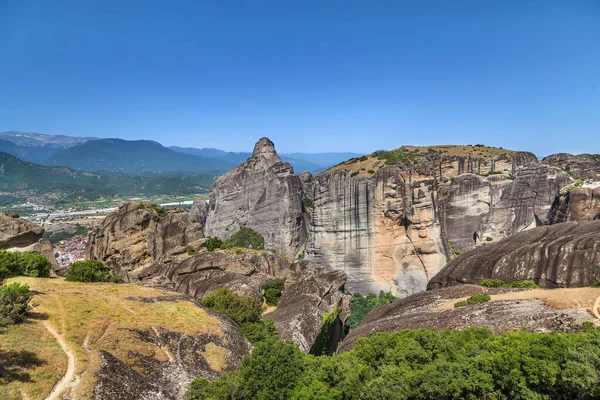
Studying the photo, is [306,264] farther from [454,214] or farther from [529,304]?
[454,214]

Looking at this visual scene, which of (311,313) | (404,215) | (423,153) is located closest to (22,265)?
(311,313)

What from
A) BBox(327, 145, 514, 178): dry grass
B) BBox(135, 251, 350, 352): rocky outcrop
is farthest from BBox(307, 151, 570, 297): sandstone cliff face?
BBox(135, 251, 350, 352): rocky outcrop

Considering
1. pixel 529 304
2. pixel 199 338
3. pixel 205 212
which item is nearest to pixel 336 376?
pixel 199 338

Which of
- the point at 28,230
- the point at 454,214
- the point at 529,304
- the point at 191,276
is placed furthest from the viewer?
the point at 454,214

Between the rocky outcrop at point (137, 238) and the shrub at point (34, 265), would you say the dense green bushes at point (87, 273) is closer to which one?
the shrub at point (34, 265)

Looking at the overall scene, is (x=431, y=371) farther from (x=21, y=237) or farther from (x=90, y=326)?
(x=21, y=237)

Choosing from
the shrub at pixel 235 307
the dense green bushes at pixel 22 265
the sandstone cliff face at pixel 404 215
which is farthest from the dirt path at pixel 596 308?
the sandstone cliff face at pixel 404 215
